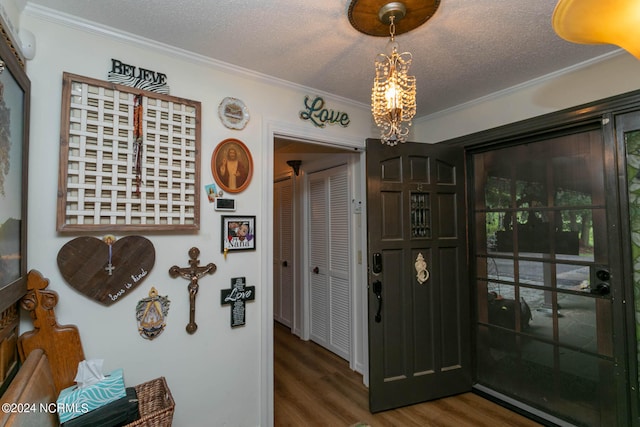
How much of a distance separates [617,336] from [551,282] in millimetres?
444

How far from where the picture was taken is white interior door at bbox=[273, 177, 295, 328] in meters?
3.99

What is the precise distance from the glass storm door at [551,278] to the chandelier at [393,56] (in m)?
1.45

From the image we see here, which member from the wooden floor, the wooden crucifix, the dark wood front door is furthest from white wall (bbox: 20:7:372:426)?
the dark wood front door

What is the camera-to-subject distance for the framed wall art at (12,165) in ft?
3.48

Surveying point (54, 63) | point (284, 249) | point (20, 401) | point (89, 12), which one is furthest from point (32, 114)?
point (284, 249)

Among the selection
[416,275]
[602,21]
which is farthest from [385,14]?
[416,275]

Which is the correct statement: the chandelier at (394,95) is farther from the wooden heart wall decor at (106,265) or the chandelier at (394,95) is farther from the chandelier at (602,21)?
the wooden heart wall decor at (106,265)

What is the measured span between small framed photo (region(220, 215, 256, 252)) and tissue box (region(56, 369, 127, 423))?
818mm

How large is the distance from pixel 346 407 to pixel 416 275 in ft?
3.81

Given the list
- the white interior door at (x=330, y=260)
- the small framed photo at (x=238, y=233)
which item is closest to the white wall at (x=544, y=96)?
the white interior door at (x=330, y=260)

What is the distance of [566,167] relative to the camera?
205 cm

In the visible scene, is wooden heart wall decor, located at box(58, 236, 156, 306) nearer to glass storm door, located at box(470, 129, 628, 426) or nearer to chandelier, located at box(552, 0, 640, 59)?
chandelier, located at box(552, 0, 640, 59)

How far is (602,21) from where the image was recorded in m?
0.71

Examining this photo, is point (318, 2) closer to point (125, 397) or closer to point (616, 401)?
point (125, 397)
